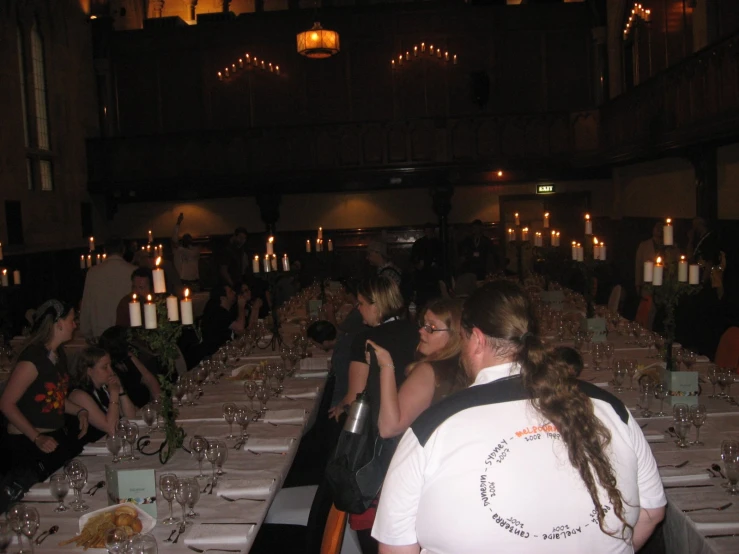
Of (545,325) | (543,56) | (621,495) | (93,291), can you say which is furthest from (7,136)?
(621,495)

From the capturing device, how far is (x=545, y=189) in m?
16.2

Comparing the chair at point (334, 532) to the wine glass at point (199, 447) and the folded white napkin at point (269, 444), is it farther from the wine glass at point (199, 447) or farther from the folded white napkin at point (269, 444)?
the folded white napkin at point (269, 444)

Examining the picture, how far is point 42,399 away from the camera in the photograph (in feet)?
15.3

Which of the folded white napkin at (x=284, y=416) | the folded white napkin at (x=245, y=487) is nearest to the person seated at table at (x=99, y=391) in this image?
the folded white napkin at (x=284, y=416)


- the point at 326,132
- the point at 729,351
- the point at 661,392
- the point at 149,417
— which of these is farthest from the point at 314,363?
the point at 326,132

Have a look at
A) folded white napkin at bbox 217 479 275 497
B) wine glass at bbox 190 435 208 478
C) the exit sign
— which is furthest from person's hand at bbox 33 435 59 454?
the exit sign

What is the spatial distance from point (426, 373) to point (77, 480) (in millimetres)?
1597

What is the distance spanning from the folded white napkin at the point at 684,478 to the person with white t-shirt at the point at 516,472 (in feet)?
4.21

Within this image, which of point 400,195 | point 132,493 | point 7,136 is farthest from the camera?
point 400,195

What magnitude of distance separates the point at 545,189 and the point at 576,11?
146 inches

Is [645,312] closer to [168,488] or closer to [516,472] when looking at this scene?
[168,488]

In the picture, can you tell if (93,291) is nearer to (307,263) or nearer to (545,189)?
(307,263)

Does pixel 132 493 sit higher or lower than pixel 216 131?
Answer: lower

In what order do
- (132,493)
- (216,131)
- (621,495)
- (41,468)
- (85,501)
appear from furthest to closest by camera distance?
(216,131) < (41,468) < (85,501) < (132,493) < (621,495)
